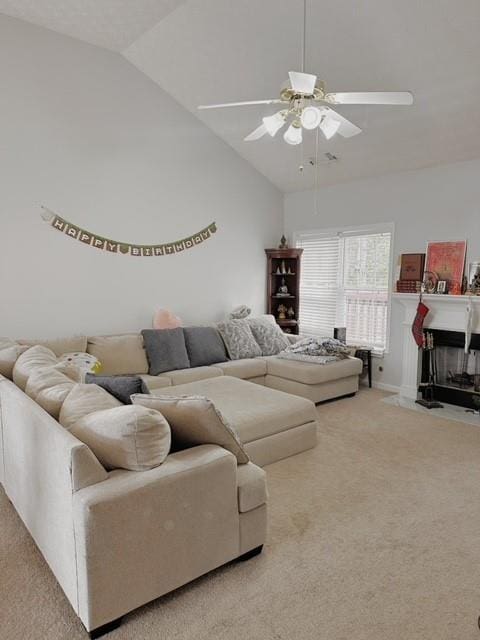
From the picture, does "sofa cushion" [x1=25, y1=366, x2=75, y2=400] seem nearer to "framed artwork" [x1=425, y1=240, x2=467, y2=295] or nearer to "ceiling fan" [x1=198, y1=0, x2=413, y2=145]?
"ceiling fan" [x1=198, y1=0, x2=413, y2=145]

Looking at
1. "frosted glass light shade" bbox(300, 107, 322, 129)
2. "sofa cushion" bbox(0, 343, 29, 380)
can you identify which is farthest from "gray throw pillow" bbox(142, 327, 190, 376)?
"frosted glass light shade" bbox(300, 107, 322, 129)

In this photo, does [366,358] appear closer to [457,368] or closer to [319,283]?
[457,368]

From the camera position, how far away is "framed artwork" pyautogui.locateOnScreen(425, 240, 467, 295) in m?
4.61

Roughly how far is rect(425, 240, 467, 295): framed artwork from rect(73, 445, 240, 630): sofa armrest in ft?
11.9

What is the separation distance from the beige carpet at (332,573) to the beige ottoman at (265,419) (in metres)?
0.16

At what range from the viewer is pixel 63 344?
426cm

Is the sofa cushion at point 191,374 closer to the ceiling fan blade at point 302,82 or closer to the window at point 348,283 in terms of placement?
the window at point 348,283

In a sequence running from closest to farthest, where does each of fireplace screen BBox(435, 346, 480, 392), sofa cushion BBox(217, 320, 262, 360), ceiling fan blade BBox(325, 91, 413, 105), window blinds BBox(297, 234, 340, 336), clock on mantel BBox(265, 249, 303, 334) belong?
1. ceiling fan blade BBox(325, 91, 413, 105)
2. fireplace screen BBox(435, 346, 480, 392)
3. sofa cushion BBox(217, 320, 262, 360)
4. window blinds BBox(297, 234, 340, 336)
5. clock on mantel BBox(265, 249, 303, 334)

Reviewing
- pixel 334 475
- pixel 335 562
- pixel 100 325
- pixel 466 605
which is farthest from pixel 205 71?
pixel 466 605

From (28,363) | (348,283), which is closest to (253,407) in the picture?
(28,363)

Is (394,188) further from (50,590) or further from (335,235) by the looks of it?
(50,590)

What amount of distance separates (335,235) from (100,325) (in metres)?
3.25

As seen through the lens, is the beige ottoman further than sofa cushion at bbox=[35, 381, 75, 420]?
Yes

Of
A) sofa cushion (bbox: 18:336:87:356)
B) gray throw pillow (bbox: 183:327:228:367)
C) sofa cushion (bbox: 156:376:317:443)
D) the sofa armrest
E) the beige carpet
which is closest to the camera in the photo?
the sofa armrest
